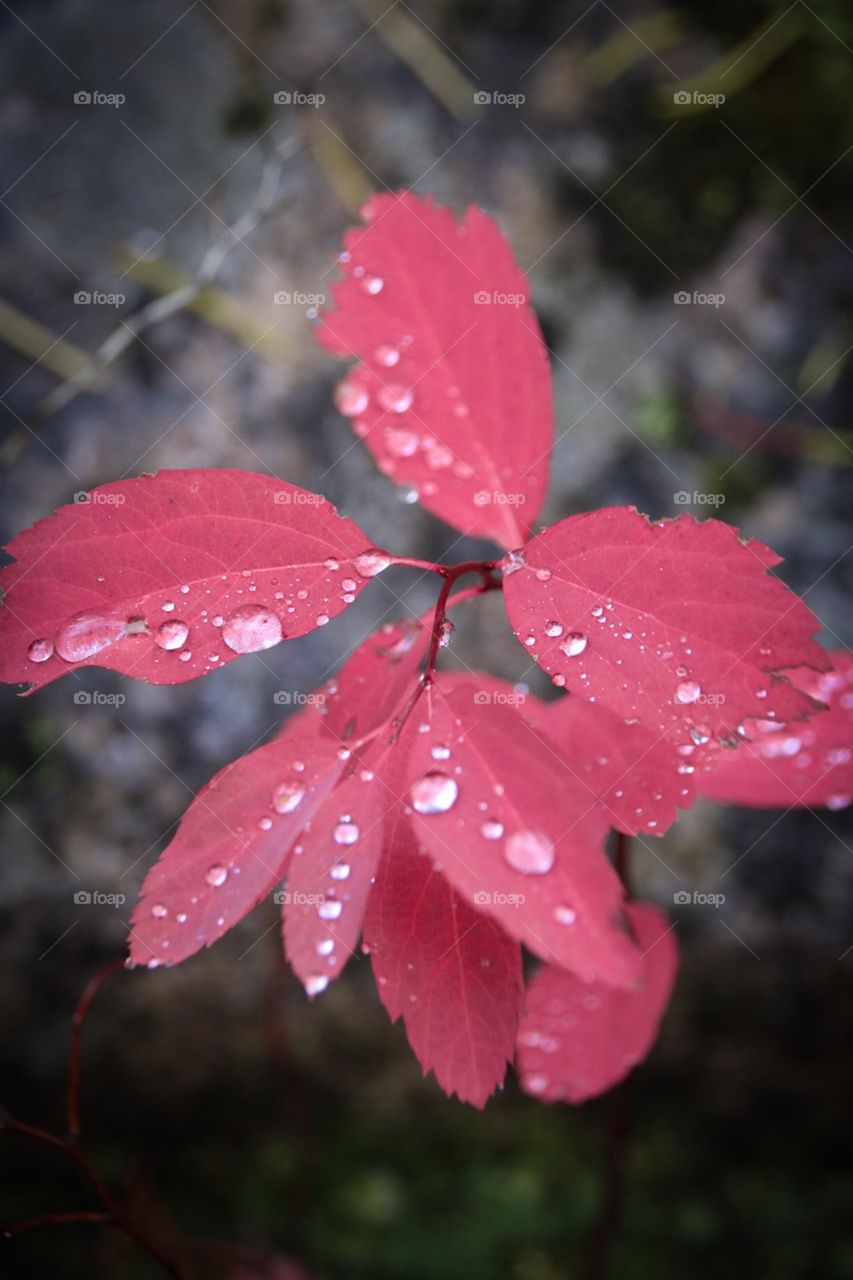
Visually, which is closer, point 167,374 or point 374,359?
point 374,359

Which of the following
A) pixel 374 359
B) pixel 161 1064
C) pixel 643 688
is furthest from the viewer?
pixel 161 1064

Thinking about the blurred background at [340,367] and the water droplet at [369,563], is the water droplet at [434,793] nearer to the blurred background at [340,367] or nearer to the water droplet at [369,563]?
the water droplet at [369,563]

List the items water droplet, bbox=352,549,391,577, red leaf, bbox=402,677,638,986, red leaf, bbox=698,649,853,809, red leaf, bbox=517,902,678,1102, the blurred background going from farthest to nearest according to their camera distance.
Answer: the blurred background < red leaf, bbox=517,902,678,1102 < red leaf, bbox=698,649,853,809 < water droplet, bbox=352,549,391,577 < red leaf, bbox=402,677,638,986

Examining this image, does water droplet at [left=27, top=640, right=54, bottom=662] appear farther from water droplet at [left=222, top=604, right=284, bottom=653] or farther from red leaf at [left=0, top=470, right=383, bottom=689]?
water droplet at [left=222, top=604, right=284, bottom=653]

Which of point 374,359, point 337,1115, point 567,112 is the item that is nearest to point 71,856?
point 337,1115

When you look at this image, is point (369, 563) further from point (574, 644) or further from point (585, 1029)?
point (585, 1029)

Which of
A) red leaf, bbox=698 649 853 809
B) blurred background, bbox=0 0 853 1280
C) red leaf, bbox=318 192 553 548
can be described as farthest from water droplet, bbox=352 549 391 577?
blurred background, bbox=0 0 853 1280

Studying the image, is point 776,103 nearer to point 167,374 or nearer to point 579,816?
point 167,374
